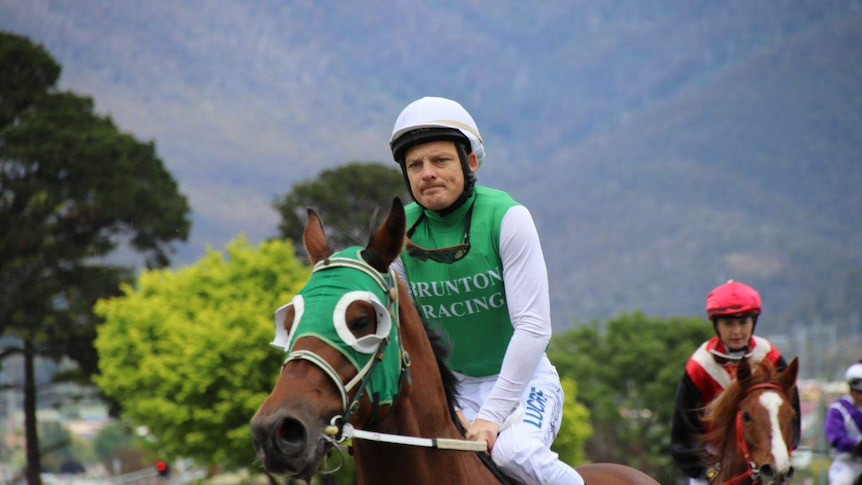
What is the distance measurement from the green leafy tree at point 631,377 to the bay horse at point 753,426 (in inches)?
2565

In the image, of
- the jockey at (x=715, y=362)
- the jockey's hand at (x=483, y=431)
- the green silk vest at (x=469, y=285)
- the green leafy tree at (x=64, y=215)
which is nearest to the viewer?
the jockey's hand at (x=483, y=431)

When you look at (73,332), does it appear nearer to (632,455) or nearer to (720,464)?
(632,455)

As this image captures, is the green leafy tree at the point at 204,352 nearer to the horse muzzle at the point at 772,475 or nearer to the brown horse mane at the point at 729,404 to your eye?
the brown horse mane at the point at 729,404

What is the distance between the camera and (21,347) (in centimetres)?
5569

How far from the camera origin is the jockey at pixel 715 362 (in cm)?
775

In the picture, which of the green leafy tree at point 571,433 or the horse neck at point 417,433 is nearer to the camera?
the horse neck at point 417,433

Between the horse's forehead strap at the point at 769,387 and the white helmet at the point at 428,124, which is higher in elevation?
the white helmet at the point at 428,124

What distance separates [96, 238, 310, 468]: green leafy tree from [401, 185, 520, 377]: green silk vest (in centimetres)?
2951

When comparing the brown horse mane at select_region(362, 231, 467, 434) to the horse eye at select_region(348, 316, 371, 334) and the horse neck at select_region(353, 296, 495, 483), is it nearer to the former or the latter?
the horse neck at select_region(353, 296, 495, 483)

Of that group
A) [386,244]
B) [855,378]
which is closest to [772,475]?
[386,244]

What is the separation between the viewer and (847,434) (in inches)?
416

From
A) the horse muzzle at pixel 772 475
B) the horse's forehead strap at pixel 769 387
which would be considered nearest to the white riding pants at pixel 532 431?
the horse muzzle at pixel 772 475

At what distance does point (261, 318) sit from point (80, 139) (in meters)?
28.8

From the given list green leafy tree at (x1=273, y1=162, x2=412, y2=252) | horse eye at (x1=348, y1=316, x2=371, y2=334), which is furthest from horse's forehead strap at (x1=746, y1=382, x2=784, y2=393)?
green leafy tree at (x1=273, y1=162, x2=412, y2=252)
